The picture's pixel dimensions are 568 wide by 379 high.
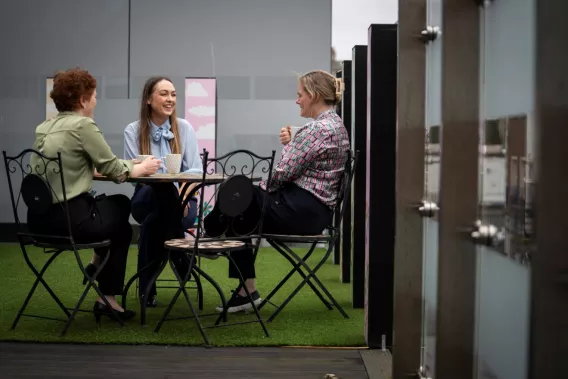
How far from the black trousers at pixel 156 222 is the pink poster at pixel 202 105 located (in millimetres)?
3334

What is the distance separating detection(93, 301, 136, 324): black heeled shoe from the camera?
4500mm

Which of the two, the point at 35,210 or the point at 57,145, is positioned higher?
the point at 57,145

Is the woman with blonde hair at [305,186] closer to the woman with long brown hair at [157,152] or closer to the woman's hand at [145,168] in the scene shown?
the woman with long brown hair at [157,152]

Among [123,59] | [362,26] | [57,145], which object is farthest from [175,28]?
[57,145]

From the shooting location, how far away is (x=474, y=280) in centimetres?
208

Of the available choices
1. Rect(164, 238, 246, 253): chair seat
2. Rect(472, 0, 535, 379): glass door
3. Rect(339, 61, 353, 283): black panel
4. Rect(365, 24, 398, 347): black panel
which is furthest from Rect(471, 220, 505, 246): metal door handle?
Rect(339, 61, 353, 283): black panel

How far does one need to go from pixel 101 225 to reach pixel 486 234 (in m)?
2.78

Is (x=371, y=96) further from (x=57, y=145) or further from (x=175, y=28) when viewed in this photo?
(x=175, y=28)

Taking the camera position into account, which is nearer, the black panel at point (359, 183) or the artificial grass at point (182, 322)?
the artificial grass at point (182, 322)

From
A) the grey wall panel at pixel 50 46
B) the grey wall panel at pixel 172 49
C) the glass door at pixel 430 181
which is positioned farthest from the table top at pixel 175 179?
the grey wall panel at pixel 50 46

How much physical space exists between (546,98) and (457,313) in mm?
932

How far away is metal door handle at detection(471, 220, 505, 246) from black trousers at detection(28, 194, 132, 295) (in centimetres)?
266

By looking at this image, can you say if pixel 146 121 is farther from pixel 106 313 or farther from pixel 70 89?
pixel 106 313

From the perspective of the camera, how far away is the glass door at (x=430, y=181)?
2482 mm
